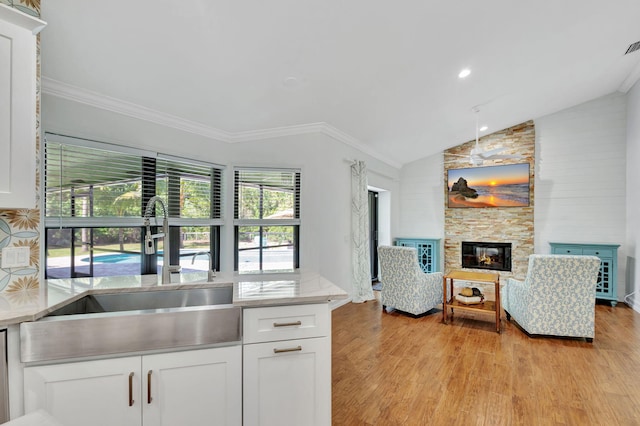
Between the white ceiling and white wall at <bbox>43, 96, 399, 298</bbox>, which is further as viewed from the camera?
white wall at <bbox>43, 96, 399, 298</bbox>

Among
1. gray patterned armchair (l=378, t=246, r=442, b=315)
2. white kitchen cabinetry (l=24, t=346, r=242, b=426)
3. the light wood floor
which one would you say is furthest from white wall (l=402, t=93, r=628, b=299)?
white kitchen cabinetry (l=24, t=346, r=242, b=426)

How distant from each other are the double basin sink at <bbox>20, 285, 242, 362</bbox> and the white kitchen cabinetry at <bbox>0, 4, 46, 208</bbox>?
0.63 meters

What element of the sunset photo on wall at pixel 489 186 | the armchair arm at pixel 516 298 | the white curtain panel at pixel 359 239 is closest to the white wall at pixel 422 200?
the sunset photo on wall at pixel 489 186

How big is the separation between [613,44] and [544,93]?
103 cm

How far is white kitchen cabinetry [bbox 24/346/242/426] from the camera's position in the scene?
1.27 metres

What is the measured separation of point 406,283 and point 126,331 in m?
3.39

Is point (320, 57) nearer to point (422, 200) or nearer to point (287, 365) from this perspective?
point (287, 365)

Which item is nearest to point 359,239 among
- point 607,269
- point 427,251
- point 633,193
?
point 427,251

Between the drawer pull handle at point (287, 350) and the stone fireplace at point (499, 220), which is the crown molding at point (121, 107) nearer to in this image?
the drawer pull handle at point (287, 350)

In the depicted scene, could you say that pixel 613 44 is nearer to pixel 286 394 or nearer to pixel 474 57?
pixel 474 57

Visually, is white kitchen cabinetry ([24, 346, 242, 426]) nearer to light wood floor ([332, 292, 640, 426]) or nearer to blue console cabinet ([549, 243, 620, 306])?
light wood floor ([332, 292, 640, 426])

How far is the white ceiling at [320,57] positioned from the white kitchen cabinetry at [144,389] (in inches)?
74.8

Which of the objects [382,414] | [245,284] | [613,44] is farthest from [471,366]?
[613,44]

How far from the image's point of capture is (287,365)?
61.1 inches
